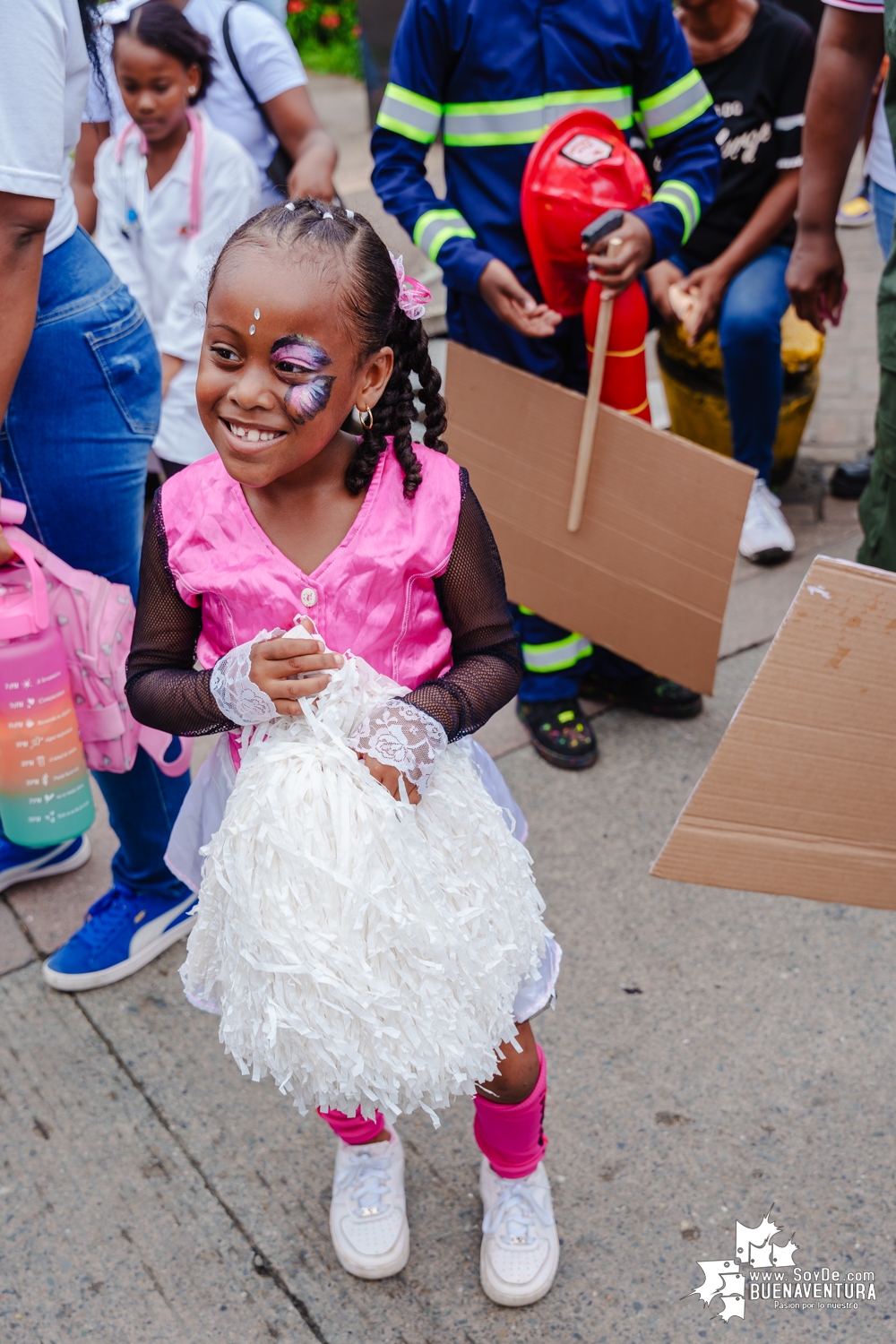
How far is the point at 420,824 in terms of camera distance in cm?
151

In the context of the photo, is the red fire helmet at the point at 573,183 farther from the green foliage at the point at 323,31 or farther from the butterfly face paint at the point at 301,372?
Result: the green foliage at the point at 323,31

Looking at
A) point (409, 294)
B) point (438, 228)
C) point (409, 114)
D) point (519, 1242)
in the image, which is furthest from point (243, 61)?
point (519, 1242)

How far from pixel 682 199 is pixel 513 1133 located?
206cm

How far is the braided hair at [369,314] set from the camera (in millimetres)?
1470

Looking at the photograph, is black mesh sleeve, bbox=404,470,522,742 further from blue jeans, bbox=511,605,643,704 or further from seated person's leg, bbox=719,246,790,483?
seated person's leg, bbox=719,246,790,483

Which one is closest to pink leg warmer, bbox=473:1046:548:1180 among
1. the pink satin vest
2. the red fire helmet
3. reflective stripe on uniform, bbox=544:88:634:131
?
the pink satin vest

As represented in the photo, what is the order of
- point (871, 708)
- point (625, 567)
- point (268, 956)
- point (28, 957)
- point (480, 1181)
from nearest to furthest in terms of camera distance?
point (268, 956), point (871, 708), point (480, 1181), point (28, 957), point (625, 567)

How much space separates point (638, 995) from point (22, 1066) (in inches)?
48.1

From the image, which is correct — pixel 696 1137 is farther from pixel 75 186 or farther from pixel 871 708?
pixel 75 186

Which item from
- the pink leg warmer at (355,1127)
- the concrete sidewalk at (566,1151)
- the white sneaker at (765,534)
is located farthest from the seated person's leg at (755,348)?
the pink leg warmer at (355,1127)

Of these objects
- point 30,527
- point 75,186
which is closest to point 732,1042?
point 30,527

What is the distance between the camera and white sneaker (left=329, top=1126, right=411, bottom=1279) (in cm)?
194

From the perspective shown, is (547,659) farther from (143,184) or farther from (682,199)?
(143,184)

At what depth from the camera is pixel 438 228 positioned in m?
2.82
